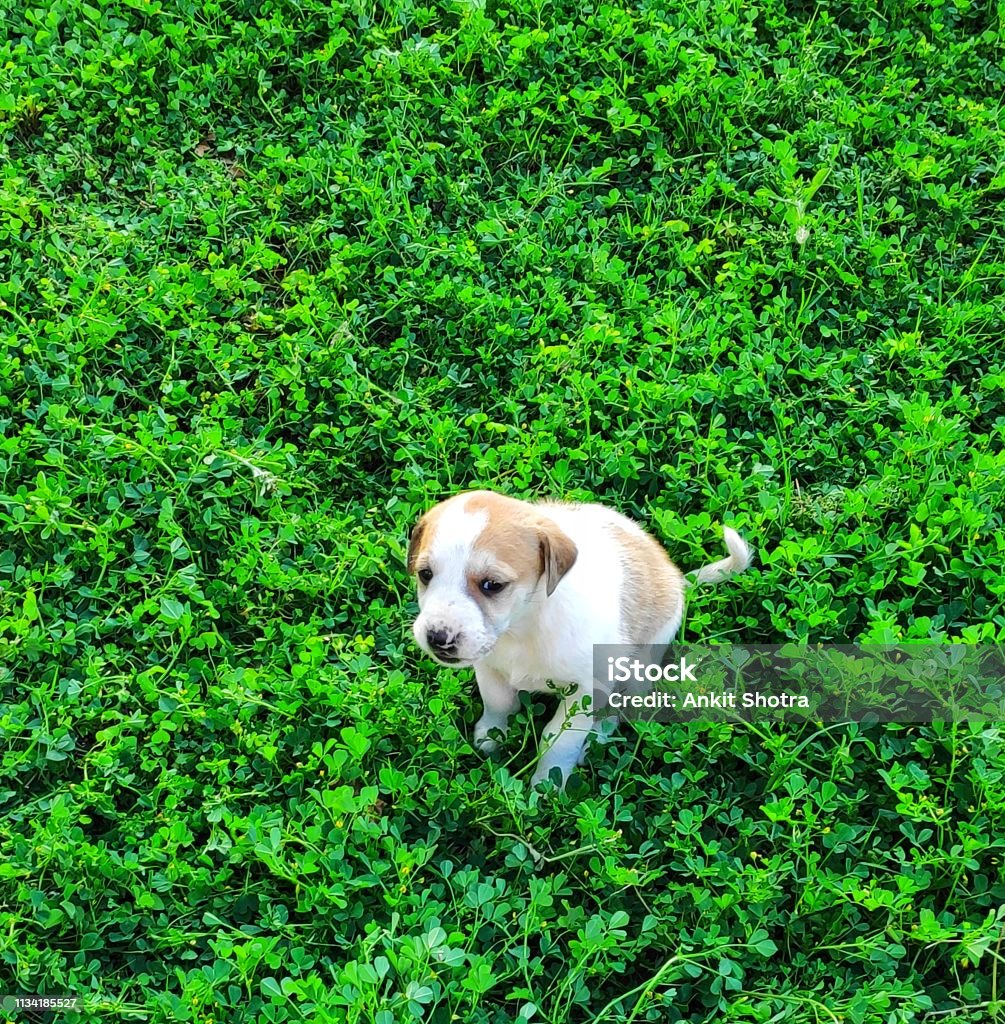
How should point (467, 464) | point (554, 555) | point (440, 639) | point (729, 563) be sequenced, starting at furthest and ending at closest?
point (467, 464), point (729, 563), point (554, 555), point (440, 639)

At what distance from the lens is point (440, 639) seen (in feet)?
10.5

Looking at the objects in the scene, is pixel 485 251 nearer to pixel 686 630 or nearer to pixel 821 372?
pixel 821 372

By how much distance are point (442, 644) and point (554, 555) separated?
432 millimetres

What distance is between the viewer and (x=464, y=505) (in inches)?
130

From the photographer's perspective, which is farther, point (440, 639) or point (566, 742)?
point (566, 742)

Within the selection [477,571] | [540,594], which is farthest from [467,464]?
[477,571]

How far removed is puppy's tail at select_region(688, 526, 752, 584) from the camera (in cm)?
392

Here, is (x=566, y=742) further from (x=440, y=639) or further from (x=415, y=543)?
(x=415, y=543)

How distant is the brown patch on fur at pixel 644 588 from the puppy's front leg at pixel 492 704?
0.45 m

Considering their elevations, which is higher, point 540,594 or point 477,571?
point 477,571

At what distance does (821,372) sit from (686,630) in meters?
1.44

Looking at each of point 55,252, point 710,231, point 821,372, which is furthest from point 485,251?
point 55,252

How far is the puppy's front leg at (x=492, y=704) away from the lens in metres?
3.66

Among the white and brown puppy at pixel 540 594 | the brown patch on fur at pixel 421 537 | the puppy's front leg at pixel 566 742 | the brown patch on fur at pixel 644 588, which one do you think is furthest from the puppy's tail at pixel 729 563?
the brown patch on fur at pixel 421 537
